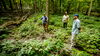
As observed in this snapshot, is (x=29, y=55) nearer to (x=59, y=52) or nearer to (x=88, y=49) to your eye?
(x=59, y=52)

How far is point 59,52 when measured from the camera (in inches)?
199

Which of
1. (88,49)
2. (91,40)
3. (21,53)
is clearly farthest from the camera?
(91,40)

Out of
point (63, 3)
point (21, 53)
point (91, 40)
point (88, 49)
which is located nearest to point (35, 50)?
point (21, 53)

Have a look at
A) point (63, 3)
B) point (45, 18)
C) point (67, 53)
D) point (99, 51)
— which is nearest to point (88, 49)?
point (99, 51)

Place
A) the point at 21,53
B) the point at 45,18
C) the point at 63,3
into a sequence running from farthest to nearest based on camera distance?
the point at 63,3
the point at 45,18
the point at 21,53

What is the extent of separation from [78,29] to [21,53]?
3.76m

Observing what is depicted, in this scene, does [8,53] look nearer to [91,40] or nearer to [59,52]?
[59,52]

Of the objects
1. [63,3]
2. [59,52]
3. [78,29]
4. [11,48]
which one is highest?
[63,3]

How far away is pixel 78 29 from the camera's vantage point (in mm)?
5566

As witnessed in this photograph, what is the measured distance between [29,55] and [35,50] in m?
0.41

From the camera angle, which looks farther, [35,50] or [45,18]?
[45,18]

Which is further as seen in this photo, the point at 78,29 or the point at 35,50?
the point at 78,29

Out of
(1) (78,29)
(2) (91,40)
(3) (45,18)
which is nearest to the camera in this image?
(1) (78,29)

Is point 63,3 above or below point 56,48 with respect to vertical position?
above
